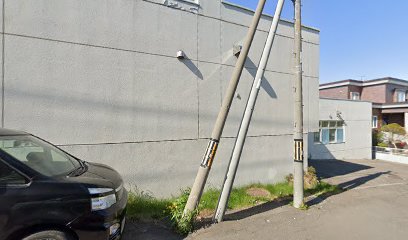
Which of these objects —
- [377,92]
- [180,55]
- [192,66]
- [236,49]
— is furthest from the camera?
[377,92]

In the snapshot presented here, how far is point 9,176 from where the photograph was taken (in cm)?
276

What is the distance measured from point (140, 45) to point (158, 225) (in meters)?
3.87

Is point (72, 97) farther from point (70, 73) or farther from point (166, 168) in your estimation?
point (166, 168)

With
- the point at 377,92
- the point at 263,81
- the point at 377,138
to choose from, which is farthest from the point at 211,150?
the point at 377,92

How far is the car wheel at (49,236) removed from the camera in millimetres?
2730

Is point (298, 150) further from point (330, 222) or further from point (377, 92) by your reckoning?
point (377, 92)

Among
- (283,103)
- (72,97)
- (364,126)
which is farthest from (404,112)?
(72,97)

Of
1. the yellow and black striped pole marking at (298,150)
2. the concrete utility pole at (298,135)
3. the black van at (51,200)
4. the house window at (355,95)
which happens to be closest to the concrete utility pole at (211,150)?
the black van at (51,200)

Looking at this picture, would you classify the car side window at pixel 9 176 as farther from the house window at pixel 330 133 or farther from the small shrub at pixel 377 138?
the small shrub at pixel 377 138

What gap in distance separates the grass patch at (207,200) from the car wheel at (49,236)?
1863mm

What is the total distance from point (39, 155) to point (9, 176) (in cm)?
92

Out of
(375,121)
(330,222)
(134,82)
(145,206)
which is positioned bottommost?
(330,222)

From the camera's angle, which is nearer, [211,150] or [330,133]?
[211,150]

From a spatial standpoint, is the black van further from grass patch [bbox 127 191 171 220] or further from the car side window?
grass patch [bbox 127 191 171 220]
